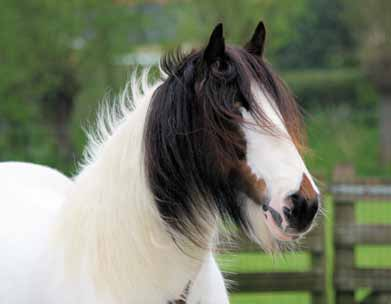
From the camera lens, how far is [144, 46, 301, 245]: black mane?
8.96 feet

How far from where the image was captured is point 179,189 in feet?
9.38

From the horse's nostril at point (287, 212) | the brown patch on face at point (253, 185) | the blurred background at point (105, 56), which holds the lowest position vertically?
the blurred background at point (105, 56)

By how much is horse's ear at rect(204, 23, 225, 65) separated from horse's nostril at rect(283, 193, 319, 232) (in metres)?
0.55

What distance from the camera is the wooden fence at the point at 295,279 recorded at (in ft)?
21.8

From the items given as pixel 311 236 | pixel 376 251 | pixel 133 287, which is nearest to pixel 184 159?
pixel 133 287

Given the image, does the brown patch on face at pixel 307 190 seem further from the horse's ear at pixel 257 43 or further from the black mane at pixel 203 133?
the horse's ear at pixel 257 43

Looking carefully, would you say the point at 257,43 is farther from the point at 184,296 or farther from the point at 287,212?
the point at 184,296

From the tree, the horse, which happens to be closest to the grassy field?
the horse

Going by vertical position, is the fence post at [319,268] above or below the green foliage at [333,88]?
above

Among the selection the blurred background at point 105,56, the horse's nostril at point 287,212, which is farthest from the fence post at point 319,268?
the blurred background at point 105,56

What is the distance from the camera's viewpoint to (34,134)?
64.8 ft

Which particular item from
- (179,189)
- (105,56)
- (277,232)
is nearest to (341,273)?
(179,189)

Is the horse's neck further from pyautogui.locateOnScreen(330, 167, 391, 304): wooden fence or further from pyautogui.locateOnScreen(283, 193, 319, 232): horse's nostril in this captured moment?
pyautogui.locateOnScreen(330, 167, 391, 304): wooden fence

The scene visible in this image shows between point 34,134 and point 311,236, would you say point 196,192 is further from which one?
point 34,134
